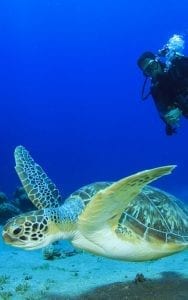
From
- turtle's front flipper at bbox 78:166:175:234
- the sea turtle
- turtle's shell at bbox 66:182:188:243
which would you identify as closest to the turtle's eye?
the sea turtle

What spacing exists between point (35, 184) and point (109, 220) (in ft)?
5.31

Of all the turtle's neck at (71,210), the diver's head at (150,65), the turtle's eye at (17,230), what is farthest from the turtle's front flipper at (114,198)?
the diver's head at (150,65)

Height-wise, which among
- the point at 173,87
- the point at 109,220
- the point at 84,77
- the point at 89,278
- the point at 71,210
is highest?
the point at 84,77

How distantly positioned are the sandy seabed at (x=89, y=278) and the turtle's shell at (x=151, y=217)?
583 millimetres

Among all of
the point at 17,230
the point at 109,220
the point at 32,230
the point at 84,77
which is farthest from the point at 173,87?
the point at 84,77

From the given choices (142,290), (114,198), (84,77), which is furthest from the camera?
(84,77)

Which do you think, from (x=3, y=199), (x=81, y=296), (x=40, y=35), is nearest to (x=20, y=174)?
(x=81, y=296)

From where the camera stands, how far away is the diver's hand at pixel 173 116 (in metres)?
6.22

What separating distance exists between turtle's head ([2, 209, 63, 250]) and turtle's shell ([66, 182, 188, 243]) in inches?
24.1

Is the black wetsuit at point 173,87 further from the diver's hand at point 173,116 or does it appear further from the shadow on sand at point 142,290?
the shadow on sand at point 142,290

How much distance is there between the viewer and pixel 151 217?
181 inches

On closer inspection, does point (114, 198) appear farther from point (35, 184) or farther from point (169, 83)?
point (169, 83)

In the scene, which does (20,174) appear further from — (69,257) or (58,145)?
(58,145)

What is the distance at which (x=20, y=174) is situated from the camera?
209 inches
